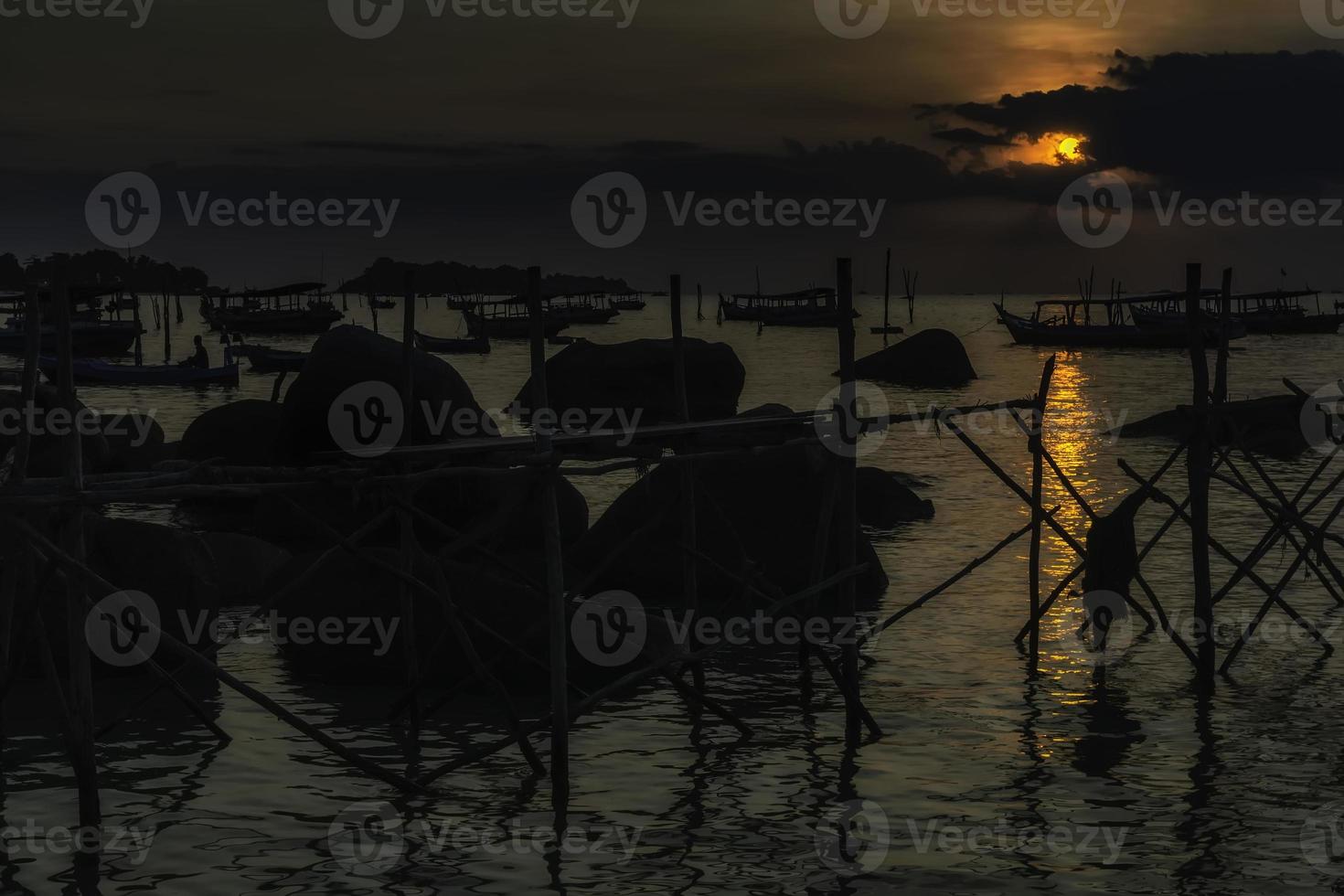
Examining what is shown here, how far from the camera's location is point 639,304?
603ft

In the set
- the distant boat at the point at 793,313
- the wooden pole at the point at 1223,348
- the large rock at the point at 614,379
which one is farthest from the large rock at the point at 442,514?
the distant boat at the point at 793,313

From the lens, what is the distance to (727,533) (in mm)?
18391

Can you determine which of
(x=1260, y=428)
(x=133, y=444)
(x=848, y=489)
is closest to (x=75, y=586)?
(x=848, y=489)

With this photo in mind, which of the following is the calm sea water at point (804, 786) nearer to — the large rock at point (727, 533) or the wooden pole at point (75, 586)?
the wooden pole at point (75, 586)

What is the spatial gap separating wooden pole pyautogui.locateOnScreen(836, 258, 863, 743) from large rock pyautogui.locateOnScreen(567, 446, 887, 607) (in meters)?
5.53

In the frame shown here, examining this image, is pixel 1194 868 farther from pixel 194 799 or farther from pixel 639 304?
pixel 639 304

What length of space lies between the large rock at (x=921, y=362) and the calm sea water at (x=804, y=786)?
46914 millimetres

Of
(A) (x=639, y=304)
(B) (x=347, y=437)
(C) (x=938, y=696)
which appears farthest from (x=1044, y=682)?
(A) (x=639, y=304)

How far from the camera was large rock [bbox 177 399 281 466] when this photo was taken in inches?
1053

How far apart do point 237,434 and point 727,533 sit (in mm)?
12074

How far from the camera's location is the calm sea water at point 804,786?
9.82 metres

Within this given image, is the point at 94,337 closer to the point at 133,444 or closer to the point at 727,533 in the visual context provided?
the point at 133,444

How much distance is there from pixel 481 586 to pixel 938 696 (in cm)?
444

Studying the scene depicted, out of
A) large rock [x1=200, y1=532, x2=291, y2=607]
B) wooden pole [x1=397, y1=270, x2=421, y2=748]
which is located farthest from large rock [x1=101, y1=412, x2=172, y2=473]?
wooden pole [x1=397, y1=270, x2=421, y2=748]
